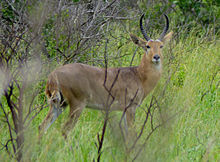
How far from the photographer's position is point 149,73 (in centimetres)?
600

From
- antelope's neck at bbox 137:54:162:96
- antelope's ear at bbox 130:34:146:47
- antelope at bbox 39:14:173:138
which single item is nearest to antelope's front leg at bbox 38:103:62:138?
antelope at bbox 39:14:173:138

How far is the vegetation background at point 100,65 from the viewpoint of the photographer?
355 centimetres

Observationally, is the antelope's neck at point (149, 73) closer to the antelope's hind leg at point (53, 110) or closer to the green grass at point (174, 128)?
the green grass at point (174, 128)

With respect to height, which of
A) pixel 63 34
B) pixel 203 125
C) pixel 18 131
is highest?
pixel 63 34

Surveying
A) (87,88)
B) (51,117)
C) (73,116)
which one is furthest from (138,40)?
(51,117)

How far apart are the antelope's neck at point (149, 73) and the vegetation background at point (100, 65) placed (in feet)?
0.44

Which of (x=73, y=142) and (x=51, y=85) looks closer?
(x=73, y=142)

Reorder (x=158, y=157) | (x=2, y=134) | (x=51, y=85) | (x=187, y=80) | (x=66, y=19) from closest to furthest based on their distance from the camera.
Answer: (x=158, y=157) → (x=2, y=134) → (x=51, y=85) → (x=66, y=19) → (x=187, y=80)

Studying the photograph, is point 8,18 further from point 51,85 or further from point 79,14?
point 51,85

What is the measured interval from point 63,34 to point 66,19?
0.78 feet

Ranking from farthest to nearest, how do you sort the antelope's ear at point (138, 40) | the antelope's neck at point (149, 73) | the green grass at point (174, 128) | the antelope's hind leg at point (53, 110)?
the antelope's ear at point (138, 40) < the antelope's neck at point (149, 73) < the antelope's hind leg at point (53, 110) < the green grass at point (174, 128)

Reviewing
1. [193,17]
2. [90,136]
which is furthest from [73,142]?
[193,17]

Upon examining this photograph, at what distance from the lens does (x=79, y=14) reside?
6742mm

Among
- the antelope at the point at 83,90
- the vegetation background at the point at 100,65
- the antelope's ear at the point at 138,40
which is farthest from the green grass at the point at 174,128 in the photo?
the antelope's ear at the point at 138,40
